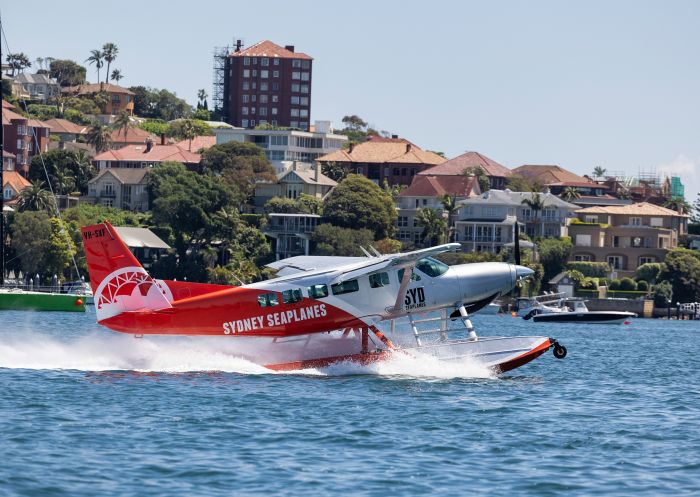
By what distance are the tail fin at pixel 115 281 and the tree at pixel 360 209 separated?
78.0m

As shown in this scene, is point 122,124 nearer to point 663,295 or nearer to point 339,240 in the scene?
point 339,240

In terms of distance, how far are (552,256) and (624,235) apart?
12.0 metres

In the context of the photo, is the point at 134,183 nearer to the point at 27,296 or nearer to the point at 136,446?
the point at 27,296

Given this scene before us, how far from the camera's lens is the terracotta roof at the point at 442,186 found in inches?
4862

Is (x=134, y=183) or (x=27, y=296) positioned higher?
(x=134, y=183)

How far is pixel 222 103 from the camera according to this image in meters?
196

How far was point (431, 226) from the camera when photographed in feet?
367

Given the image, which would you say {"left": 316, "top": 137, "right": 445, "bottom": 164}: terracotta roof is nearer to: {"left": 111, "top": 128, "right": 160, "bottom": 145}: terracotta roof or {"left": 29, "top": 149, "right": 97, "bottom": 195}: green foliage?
{"left": 29, "top": 149, "right": 97, "bottom": 195}: green foliage

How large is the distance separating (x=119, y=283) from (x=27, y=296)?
1599 inches

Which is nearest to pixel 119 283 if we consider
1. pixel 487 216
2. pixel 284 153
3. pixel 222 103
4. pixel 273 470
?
pixel 273 470

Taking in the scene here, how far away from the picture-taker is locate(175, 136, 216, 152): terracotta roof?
150 meters

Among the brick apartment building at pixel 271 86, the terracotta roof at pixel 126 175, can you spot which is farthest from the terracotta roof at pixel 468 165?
the brick apartment building at pixel 271 86

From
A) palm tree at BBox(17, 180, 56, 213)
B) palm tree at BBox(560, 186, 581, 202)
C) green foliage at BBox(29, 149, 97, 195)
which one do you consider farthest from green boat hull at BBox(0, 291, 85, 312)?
palm tree at BBox(560, 186, 581, 202)

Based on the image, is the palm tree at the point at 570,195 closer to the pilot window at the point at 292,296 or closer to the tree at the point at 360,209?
the tree at the point at 360,209
